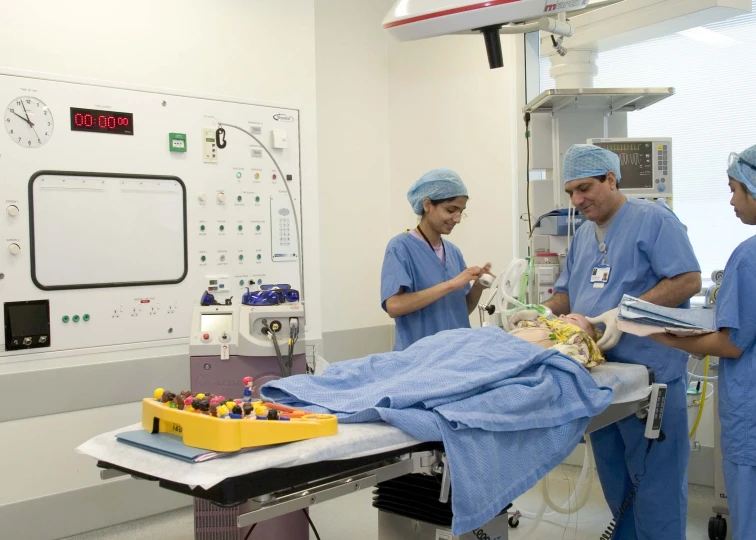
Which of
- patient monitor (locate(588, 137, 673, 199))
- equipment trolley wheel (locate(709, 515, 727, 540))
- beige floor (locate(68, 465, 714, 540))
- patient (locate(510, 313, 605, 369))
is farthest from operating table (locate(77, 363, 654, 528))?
patient monitor (locate(588, 137, 673, 199))

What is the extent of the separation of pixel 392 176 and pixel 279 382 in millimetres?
3116

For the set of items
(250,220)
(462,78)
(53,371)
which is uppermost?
(462,78)

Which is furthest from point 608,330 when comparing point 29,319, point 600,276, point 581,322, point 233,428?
point 29,319

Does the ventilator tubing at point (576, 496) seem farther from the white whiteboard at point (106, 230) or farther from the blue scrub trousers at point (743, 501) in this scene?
the white whiteboard at point (106, 230)

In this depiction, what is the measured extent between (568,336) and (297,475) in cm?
112

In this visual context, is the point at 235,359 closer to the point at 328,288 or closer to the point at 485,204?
the point at 328,288

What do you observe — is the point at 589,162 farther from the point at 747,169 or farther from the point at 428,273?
the point at 428,273

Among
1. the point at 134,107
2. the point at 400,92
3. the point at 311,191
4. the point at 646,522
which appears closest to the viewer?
the point at 646,522

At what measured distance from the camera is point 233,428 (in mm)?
1325

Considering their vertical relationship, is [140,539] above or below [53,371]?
below

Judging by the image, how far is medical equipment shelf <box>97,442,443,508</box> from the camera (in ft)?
4.09

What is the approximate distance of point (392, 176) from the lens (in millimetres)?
4746

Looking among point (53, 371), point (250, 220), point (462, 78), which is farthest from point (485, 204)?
point (53, 371)

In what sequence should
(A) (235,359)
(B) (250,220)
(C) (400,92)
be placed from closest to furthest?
(A) (235,359) < (B) (250,220) < (C) (400,92)
